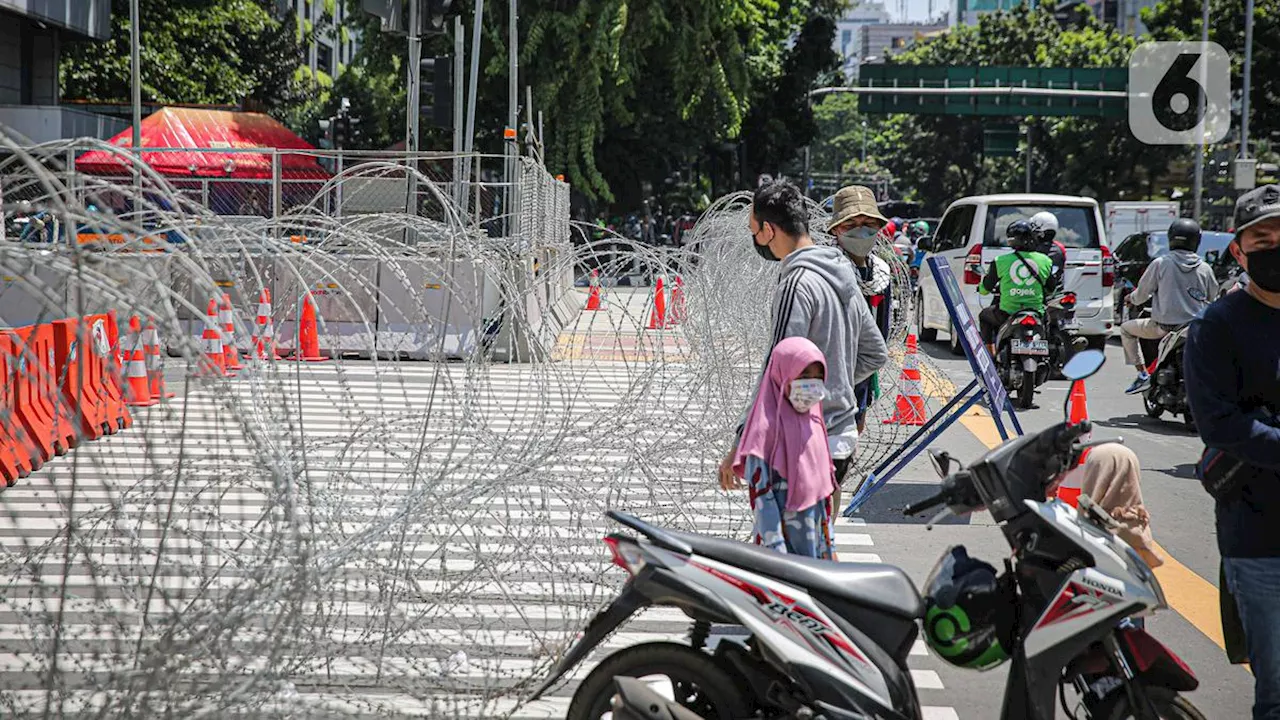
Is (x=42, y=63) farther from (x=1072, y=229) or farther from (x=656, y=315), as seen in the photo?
(x=656, y=315)

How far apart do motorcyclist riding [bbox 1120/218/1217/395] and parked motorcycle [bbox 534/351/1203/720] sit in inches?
352

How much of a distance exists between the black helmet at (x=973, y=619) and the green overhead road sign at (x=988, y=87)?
1809 inches

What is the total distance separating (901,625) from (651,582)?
69cm

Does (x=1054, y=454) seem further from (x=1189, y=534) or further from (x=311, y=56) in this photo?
(x=311, y=56)

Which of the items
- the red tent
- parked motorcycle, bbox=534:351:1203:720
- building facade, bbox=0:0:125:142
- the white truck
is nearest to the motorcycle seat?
parked motorcycle, bbox=534:351:1203:720

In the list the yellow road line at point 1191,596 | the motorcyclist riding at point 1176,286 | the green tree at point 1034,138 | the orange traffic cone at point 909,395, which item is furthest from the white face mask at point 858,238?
the green tree at point 1034,138

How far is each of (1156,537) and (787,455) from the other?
453 centimetres

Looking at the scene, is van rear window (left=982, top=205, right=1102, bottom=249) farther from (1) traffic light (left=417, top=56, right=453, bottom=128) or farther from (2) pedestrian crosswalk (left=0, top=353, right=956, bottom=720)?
(2) pedestrian crosswalk (left=0, top=353, right=956, bottom=720)

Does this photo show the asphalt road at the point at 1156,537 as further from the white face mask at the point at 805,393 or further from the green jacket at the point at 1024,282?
the white face mask at the point at 805,393

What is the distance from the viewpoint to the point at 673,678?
4047 mm

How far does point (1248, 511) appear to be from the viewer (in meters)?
4.07

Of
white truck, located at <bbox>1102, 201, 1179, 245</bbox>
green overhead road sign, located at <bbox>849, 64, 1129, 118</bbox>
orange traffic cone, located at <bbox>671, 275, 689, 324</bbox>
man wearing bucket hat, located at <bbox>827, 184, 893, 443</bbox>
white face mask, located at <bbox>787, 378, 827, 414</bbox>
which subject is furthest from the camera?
green overhead road sign, located at <bbox>849, 64, 1129, 118</bbox>

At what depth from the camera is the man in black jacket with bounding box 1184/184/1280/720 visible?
3.99m

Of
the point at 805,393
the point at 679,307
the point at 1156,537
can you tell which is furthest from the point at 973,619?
the point at 679,307
